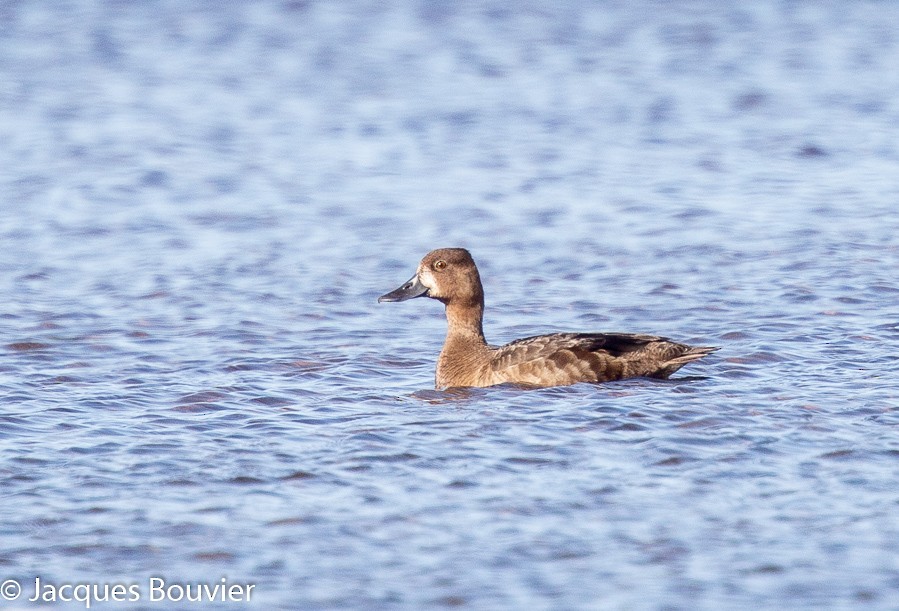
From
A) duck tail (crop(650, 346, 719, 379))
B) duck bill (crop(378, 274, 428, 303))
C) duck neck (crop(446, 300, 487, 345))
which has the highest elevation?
duck bill (crop(378, 274, 428, 303))

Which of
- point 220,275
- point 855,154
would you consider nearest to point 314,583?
point 220,275

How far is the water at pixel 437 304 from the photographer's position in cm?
674

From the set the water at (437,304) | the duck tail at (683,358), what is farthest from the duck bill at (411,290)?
the duck tail at (683,358)

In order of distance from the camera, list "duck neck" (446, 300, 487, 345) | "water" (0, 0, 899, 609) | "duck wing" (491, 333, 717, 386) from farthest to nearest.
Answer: "duck neck" (446, 300, 487, 345) < "duck wing" (491, 333, 717, 386) < "water" (0, 0, 899, 609)

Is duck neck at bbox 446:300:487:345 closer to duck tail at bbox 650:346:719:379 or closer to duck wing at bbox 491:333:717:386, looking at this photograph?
duck wing at bbox 491:333:717:386

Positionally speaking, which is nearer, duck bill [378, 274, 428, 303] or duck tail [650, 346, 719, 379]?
duck tail [650, 346, 719, 379]

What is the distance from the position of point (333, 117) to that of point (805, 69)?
22.0 feet

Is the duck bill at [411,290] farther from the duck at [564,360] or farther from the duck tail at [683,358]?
the duck tail at [683,358]

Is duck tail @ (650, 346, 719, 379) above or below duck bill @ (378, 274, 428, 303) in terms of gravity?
below

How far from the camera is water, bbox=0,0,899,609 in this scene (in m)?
6.74

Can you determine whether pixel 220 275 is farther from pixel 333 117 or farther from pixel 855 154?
pixel 855 154

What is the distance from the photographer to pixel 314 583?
20.9ft

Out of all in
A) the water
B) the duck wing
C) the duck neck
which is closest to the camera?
the water

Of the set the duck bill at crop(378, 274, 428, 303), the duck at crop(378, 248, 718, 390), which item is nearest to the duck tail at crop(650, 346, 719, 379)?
the duck at crop(378, 248, 718, 390)
